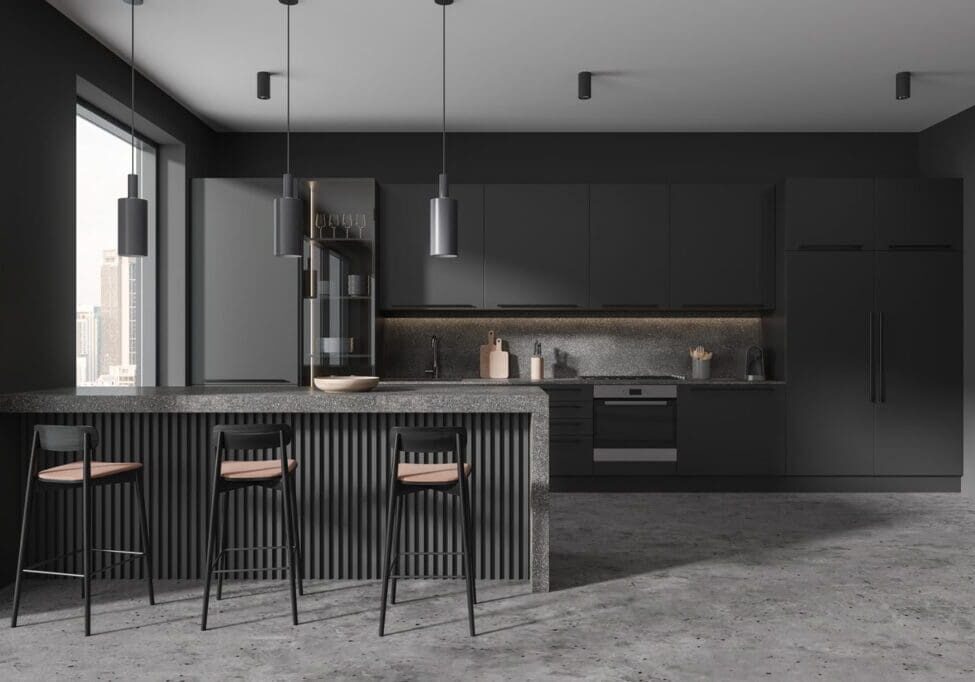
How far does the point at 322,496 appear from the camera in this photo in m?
4.02

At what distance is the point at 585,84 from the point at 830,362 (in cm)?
307

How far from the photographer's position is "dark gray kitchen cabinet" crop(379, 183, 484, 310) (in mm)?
6500

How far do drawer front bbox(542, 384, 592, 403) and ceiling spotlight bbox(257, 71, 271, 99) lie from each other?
3068mm

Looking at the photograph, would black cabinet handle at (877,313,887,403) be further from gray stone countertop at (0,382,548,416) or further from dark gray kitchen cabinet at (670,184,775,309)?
gray stone countertop at (0,382,548,416)

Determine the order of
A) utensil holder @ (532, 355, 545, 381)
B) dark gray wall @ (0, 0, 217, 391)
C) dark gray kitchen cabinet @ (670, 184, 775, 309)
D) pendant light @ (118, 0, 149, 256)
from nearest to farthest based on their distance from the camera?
1. pendant light @ (118, 0, 149, 256)
2. dark gray wall @ (0, 0, 217, 391)
3. dark gray kitchen cabinet @ (670, 184, 775, 309)
4. utensil holder @ (532, 355, 545, 381)

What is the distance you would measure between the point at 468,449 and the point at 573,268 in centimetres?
295

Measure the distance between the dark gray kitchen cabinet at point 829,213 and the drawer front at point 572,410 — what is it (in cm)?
213

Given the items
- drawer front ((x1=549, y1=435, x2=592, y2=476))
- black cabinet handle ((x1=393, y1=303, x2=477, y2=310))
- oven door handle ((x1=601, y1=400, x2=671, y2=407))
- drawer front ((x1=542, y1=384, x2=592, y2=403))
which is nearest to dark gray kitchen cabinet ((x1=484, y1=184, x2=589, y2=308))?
black cabinet handle ((x1=393, y1=303, x2=477, y2=310))

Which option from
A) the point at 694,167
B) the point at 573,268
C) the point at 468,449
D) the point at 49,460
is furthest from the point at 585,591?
the point at 694,167

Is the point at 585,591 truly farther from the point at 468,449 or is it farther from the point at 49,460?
the point at 49,460

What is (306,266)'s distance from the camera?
20.5 feet

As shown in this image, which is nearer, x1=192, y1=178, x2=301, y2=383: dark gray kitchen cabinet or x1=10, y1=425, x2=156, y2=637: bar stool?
x1=10, y1=425, x2=156, y2=637: bar stool

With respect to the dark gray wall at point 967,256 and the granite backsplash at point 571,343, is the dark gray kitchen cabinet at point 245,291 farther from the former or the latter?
the dark gray wall at point 967,256

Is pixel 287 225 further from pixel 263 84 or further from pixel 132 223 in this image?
pixel 263 84
